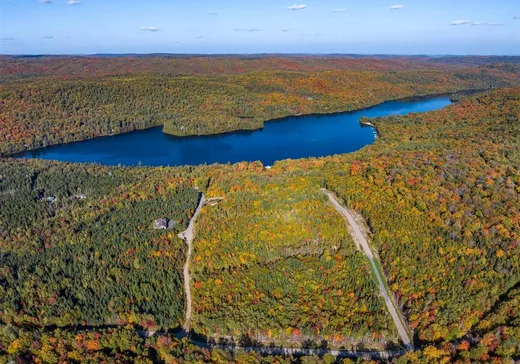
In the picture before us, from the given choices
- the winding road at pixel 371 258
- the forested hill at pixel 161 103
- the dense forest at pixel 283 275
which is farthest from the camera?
the forested hill at pixel 161 103

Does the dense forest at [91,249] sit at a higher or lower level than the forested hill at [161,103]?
lower

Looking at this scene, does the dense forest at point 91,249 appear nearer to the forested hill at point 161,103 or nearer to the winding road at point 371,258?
the winding road at point 371,258

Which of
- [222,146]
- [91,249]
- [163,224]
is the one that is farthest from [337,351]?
[222,146]

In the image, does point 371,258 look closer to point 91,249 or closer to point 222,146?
point 91,249

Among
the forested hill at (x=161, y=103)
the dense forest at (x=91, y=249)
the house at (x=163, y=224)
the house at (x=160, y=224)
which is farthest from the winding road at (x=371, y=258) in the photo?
the forested hill at (x=161, y=103)

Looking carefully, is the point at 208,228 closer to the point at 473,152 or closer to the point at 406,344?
the point at 406,344

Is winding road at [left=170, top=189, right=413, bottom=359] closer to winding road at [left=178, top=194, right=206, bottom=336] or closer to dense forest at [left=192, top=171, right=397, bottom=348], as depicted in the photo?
winding road at [left=178, top=194, right=206, bottom=336]

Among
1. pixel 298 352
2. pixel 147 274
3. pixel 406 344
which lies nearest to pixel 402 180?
pixel 406 344

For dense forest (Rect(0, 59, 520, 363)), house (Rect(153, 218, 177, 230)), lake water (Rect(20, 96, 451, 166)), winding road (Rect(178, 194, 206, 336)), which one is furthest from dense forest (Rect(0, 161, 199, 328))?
lake water (Rect(20, 96, 451, 166))
